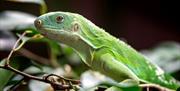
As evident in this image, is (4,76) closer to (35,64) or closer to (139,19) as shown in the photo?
(35,64)

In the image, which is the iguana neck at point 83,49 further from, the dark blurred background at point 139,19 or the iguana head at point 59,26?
the dark blurred background at point 139,19

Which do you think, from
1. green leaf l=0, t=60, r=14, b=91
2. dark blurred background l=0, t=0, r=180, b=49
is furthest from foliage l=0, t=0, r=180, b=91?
dark blurred background l=0, t=0, r=180, b=49

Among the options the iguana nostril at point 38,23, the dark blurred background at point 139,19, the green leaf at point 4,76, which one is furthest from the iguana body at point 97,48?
the dark blurred background at point 139,19

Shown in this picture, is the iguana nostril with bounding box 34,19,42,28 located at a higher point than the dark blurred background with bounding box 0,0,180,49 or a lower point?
lower

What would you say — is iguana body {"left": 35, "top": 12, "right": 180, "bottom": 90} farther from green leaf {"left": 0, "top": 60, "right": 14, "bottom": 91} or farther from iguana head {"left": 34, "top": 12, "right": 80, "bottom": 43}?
green leaf {"left": 0, "top": 60, "right": 14, "bottom": 91}

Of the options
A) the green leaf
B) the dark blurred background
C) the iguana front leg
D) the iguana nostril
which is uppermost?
the dark blurred background

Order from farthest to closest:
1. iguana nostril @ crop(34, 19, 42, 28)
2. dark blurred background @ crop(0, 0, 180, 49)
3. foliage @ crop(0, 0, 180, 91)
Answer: dark blurred background @ crop(0, 0, 180, 49), iguana nostril @ crop(34, 19, 42, 28), foliage @ crop(0, 0, 180, 91)

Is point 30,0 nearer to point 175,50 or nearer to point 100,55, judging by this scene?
point 100,55

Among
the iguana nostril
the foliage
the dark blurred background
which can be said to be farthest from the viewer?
the dark blurred background
